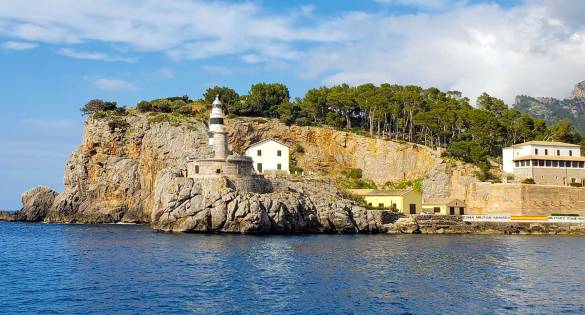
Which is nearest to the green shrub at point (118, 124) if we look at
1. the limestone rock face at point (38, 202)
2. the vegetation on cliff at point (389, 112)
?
the vegetation on cliff at point (389, 112)

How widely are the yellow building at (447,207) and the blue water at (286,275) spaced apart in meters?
15.4

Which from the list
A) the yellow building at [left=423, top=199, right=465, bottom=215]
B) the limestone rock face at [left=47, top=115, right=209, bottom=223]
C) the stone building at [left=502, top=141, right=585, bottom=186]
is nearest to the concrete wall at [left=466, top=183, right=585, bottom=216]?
the yellow building at [left=423, top=199, right=465, bottom=215]

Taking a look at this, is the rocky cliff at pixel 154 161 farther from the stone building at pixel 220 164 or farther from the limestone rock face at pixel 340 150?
the stone building at pixel 220 164

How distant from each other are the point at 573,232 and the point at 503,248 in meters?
19.0

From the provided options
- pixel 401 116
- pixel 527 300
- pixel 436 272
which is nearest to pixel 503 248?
pixel 436 272

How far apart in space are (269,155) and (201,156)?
874 centimetres

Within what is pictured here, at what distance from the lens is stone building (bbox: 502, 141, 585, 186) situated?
7356 centimetres

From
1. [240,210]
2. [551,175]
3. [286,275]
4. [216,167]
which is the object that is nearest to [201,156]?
[216,167]

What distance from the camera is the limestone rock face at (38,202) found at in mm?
86312

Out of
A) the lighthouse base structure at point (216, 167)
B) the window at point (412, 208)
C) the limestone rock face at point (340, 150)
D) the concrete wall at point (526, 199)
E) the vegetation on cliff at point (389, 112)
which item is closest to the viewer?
the lighthouse base structure at point (216, 167)

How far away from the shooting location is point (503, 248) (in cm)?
4969

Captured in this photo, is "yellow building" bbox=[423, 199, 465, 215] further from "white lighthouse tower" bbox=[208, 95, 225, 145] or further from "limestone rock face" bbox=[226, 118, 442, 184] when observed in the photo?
"white lighthouse tower" bbox=[208, 95, 225, 145]

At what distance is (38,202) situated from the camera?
285ft

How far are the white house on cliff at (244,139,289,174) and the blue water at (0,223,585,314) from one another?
22832mm
